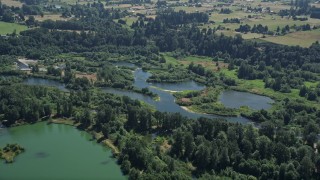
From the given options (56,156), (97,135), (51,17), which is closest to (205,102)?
(97,135)

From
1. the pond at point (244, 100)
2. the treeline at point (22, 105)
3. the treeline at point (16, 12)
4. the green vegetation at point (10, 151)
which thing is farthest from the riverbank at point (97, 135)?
the treeline at point (16, 12)

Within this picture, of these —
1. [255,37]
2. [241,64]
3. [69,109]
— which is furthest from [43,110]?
[255,37]

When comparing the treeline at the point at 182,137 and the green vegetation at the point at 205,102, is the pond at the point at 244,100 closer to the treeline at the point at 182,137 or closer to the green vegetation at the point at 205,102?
the green vegetation at the point at 205,102

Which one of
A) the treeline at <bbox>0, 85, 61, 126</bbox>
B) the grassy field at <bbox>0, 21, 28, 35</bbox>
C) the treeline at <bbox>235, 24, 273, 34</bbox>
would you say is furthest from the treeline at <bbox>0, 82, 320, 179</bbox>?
the treeline at <bbox>235, 24, 273, 34</bbox>

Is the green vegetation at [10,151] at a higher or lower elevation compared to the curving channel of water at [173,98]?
lower

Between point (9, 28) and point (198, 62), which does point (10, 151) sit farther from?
point (9, 28)

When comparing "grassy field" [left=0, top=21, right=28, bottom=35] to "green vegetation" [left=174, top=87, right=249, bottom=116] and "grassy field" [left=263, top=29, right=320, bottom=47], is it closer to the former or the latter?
"green vegetation" [left=174, top=87, right=249, bottom=116]
